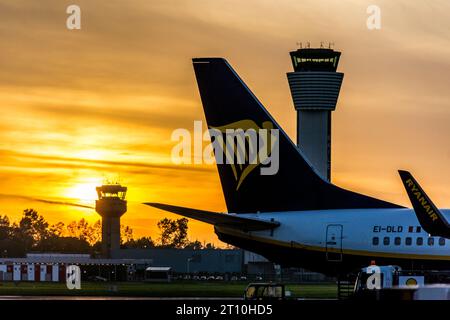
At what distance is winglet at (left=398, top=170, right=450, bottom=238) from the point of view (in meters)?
52.6

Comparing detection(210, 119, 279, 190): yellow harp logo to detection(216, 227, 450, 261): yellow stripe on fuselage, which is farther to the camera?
detection(210, 119, 279, 190): yellow harp logo

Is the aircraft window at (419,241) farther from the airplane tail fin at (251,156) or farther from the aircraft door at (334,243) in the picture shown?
the airplane tail fin at (251,156)

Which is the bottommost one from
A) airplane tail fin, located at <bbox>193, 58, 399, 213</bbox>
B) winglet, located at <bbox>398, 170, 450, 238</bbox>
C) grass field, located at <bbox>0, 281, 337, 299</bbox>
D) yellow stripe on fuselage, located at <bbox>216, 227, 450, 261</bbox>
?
grass field, located at <bbox>0, 281, 337, 299</bbox>

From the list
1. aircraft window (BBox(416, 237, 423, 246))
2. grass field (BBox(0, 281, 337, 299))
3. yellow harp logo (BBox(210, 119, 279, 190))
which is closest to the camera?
aircraft window (BBox(416, 237, 423, 246))

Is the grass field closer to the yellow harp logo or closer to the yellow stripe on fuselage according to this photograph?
the yellow harp logo

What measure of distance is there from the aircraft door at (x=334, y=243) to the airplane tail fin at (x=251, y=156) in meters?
2.80

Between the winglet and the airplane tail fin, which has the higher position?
the airplane tail fin

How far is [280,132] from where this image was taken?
6138cm

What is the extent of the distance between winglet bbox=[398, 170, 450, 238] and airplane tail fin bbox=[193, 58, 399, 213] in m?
7.65

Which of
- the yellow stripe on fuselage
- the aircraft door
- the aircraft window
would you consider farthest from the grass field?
the aircraft window

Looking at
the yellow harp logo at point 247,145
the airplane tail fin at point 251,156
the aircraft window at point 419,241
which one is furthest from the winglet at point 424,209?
the yellow harp logo at point 247,145
